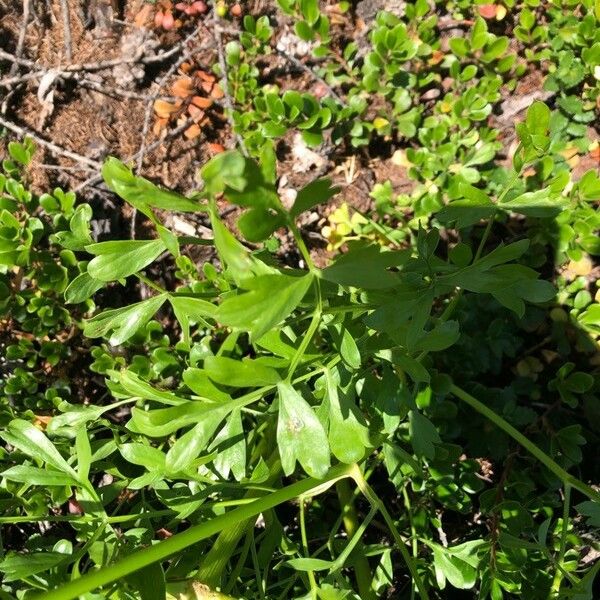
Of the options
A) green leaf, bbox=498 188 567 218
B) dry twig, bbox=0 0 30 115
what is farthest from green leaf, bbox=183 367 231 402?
dry twig, bbox=0 0 30 115

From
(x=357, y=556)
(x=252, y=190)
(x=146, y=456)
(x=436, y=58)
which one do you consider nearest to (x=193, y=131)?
(x=436, y=58)

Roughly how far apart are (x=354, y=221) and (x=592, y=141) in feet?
2.42

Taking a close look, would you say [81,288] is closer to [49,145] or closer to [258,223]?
[258,223]

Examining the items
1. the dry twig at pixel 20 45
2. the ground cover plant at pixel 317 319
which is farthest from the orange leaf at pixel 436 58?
the dry twig at pixel 20 45

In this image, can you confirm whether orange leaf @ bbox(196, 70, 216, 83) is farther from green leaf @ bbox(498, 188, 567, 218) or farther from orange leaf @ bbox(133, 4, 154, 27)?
green leaf @ bbox(498, 188, 567, 218)

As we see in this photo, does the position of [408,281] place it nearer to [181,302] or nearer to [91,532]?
[181,302]

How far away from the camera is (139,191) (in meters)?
0.89

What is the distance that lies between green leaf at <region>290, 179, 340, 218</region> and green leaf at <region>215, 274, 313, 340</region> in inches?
3.4

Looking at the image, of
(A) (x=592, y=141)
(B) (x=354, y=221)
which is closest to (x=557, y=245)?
(A) (x=592, y=141)

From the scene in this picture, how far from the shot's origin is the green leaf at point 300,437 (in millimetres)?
985

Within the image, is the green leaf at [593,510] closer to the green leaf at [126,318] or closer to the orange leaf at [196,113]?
the green leaf at [126,318]

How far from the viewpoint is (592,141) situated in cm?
208

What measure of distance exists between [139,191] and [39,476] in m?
0.65

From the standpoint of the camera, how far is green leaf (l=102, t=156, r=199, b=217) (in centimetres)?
88
